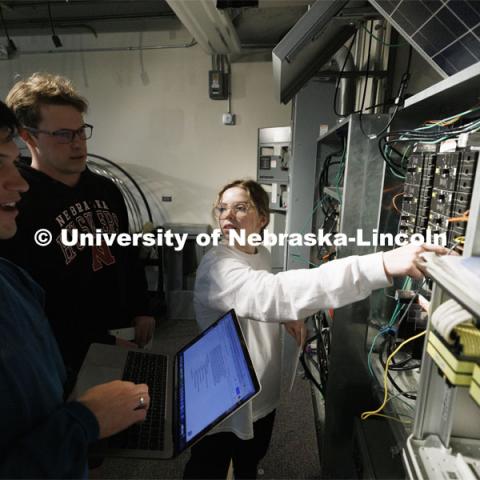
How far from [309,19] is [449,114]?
55 centimetres

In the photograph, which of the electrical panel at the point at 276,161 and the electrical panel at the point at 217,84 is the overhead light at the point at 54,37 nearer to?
the electrical panel at the point at 217,84

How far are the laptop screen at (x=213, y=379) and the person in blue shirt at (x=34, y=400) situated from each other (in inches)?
5.5

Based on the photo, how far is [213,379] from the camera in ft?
2.75

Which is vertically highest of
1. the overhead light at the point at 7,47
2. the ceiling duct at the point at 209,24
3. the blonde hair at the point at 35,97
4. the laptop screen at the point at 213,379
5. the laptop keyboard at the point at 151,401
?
the overhead light at the point at 7,47

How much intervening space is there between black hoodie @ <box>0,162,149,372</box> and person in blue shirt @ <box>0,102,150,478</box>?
41 cm

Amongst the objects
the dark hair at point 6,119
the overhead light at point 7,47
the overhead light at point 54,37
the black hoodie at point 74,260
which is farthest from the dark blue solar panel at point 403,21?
the overhead light at point 7,47

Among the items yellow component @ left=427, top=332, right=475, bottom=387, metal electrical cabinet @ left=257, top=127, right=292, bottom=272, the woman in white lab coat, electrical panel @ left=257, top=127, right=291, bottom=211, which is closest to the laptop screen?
the woman in white lab coat

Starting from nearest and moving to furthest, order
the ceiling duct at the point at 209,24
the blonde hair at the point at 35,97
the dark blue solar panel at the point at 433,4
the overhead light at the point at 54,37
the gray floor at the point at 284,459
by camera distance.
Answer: the dark blue solar panel at the point at 433,4, the blonde hair at the point at 35,97, the gray floor at the point at 284,459, the ceiling duct at the point at 209,24, the overhead light at the point at 54,37

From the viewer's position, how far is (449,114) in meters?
0.99

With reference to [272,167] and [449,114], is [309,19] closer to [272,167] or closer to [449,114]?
[449,114]

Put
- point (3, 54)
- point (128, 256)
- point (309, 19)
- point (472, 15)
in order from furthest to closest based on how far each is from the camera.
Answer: point (3, 54) → point (128, 256) → point (309, 19) → point (472, 15)

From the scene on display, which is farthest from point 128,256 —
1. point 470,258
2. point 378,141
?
point 470,258

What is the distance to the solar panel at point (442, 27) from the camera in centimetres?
76

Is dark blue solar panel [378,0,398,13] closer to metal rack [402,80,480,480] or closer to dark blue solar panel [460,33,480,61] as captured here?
dark blue solar panel [460,33,480,61]
